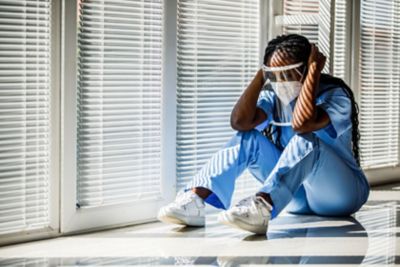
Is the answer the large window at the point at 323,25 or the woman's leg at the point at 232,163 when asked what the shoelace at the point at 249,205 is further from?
the large window at the point at 323,25

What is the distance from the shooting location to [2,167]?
2.92m

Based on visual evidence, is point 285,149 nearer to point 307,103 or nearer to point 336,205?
point 307,103

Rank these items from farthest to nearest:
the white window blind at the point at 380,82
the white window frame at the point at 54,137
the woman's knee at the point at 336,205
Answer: the white window blind at the point at 380,82
the woman's knee at the point at 336,205
the white window frame at the point at 54,137

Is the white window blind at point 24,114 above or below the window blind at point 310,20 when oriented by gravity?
below

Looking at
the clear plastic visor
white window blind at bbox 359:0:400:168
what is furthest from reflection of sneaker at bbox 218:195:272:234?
white window blind at bbox 359:0:400:168

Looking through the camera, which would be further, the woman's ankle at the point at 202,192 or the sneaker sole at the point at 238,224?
the woman's ankle at the point at 202,192

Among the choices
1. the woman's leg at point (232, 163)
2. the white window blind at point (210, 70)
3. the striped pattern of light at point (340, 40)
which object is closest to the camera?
the woman's leg at point (232, 163)

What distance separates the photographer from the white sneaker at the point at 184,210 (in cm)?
329

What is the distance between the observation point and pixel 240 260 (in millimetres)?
2801

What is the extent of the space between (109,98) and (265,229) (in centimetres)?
82

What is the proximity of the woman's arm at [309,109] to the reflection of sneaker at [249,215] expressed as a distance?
335mm

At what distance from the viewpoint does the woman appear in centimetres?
321

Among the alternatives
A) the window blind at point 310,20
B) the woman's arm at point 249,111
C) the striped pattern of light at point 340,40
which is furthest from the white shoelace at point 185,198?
the striped pattern of light at point 340,40

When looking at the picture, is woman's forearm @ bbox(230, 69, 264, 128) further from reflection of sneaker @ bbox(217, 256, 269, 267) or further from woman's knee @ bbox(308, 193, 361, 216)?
reflection of sneaker @ bbox(217, 256, 269, 267)
